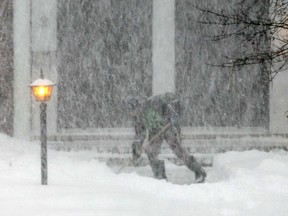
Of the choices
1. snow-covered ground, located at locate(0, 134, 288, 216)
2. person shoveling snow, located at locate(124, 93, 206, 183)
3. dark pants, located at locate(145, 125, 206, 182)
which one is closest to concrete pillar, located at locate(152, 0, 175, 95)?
snow-covered ground, located at locate(0, 134, 288, 216)

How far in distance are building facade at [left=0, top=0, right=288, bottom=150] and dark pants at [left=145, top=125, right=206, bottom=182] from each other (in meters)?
3.57

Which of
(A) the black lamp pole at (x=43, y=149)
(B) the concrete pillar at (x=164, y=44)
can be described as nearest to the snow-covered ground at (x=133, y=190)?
(A) the black lamp pole at (x=43, y=149)

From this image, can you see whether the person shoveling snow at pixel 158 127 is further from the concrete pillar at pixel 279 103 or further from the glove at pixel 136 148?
the concrete pillar at pixel 279 103

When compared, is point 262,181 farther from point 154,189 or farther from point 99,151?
point 99,151

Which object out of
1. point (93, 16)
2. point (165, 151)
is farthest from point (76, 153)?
point (93, 16)

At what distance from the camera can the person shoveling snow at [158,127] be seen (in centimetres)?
900

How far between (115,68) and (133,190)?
6054 millimetres

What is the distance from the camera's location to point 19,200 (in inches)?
254

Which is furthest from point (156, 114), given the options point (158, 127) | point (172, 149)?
point (172, 149)

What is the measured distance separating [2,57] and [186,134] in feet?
16.0

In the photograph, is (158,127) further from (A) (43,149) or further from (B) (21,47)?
(B) (21,47)

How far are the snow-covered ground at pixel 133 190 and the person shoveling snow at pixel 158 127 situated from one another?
0.61 m

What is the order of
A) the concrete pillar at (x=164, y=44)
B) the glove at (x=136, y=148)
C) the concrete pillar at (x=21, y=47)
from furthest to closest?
the concrete pillar at (x=164, y=44)
the concrete pillar at (x=21, y=47)
the glove at (x=136, y=148)

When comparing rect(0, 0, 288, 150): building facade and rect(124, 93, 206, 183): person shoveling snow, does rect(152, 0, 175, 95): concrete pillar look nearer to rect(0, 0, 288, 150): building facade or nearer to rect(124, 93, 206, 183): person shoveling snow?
rect(0, 0, 288, 150): building facade
